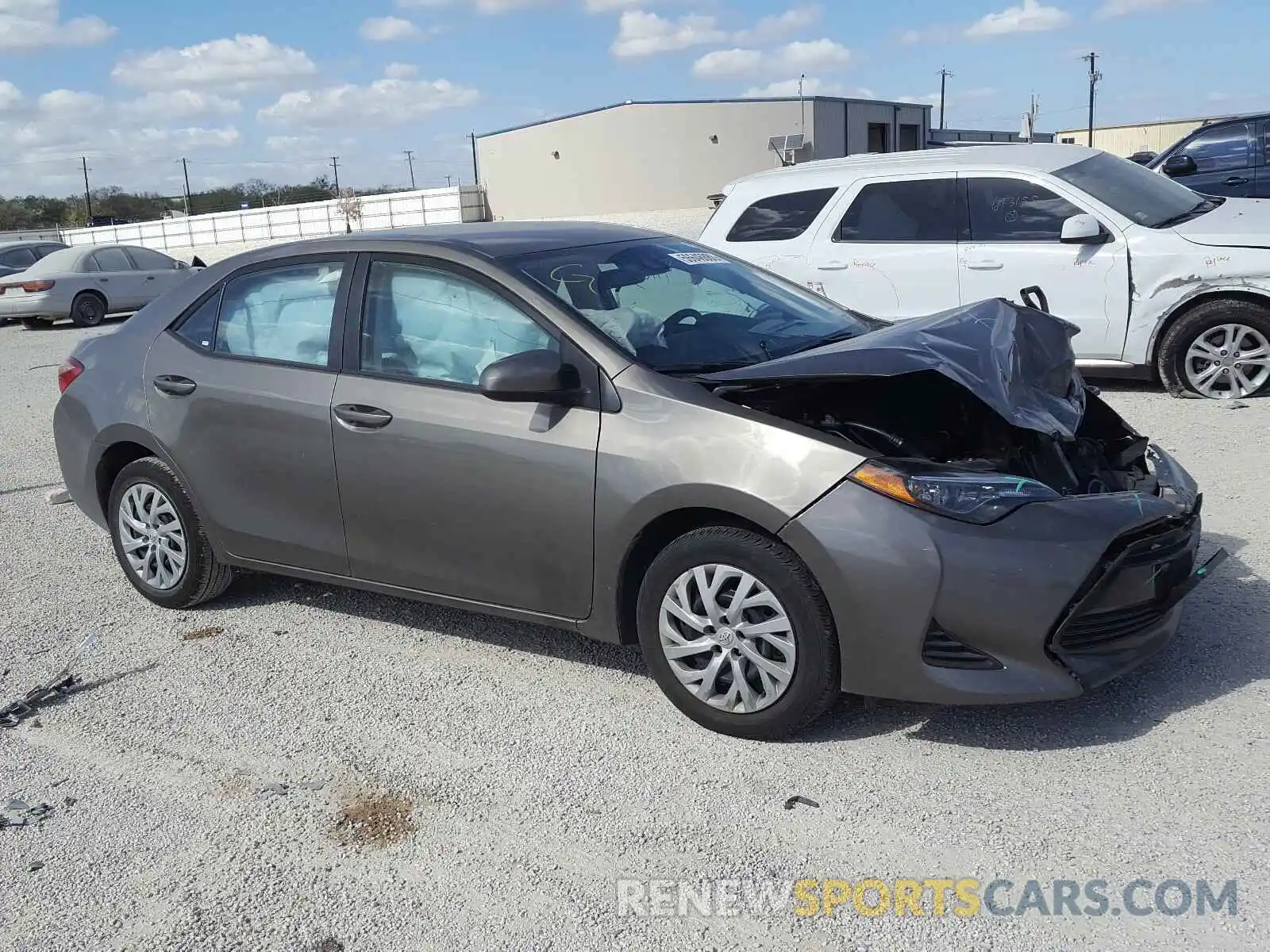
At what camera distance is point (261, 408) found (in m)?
4.73

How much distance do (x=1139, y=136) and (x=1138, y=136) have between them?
22cm

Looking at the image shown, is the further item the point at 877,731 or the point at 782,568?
the point at 877,731

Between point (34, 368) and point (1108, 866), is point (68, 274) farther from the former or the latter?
point (1108, 866)

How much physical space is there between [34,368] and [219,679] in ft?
40.4

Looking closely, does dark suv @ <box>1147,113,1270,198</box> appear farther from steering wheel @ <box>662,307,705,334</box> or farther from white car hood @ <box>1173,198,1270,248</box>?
steering wheel @ <box>662,307,705,334</box>

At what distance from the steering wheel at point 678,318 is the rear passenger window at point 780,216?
5149mm

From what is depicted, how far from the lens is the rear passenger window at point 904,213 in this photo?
8.77m

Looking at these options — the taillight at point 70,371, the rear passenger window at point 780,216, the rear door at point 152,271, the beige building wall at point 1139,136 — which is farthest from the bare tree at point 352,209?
the taillight at point 70,371

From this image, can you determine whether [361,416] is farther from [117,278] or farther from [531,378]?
[117,278]

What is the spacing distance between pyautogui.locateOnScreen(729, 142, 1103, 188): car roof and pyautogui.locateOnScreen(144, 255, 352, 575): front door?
16.2 ft

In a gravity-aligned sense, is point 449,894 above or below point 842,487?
below

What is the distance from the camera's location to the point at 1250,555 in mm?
5039

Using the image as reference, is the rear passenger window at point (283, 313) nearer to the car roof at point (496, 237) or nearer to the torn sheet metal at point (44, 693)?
the car roof at point (496, 237)

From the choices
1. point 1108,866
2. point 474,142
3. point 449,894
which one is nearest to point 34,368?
point 449,894
